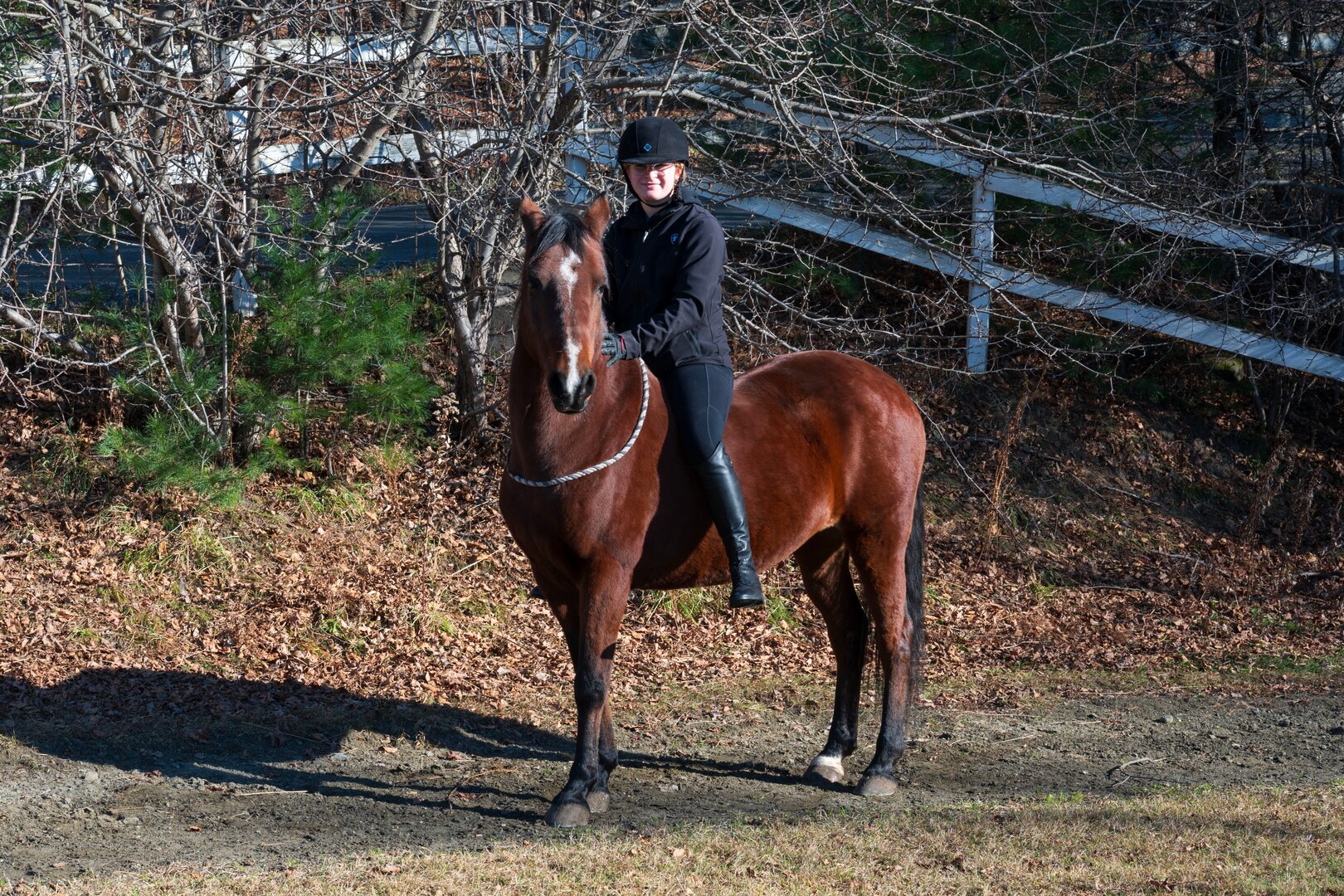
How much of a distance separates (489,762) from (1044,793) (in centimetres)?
253

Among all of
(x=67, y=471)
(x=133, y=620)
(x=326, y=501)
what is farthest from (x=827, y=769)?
(x=67, y=471)

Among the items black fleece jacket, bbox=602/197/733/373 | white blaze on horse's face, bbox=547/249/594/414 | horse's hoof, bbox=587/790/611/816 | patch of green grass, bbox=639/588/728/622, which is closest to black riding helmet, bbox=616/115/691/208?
black fleece jacket, bbox=602/197/733/373

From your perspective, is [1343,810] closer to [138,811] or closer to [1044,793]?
[1044,793]

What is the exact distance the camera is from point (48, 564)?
7773 mm

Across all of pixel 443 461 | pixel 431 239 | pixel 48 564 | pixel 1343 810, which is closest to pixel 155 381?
pixel 48 564

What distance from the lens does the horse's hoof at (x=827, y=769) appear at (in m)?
5.80

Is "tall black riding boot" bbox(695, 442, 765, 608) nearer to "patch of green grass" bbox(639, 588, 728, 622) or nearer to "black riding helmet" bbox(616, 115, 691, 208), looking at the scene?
"black riding helmet" bbox(616, 115, 691, 208)

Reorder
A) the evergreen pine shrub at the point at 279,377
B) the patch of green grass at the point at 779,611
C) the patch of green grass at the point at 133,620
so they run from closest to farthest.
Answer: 1. the patch of green grass at the point at 133,620
2. the evergreen pine shrub at the point at 279,377
3. the patch of green grass at the point at 779,611

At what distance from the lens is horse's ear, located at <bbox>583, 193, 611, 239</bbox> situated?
15.7 ft

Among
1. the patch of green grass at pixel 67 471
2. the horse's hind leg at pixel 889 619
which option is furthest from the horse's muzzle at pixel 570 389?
the patch of green grass at pixel 67 471

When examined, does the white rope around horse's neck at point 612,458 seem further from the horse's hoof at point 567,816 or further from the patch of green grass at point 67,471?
the patch of green grass at point 67,471

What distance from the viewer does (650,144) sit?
495 centimetres

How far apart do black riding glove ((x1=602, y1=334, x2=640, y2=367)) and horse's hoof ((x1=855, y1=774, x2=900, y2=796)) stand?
7.52 feet

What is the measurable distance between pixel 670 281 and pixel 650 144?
0.54 metres
